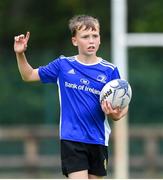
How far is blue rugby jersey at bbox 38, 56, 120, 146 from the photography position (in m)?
6.87

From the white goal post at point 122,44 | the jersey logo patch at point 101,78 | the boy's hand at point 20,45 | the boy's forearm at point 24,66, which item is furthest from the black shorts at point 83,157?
the white goal post at point 122,44

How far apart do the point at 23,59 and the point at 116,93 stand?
2.24 feet

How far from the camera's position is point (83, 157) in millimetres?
6871

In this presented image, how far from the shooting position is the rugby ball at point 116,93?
6809 mm

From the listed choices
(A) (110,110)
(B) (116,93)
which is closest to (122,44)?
(B) (116,93)

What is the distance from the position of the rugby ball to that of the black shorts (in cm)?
32

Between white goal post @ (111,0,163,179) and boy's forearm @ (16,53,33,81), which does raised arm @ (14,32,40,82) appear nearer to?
boy's forearm @ (16,53,33,81)

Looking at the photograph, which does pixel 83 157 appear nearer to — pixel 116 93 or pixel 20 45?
pixel 116 93

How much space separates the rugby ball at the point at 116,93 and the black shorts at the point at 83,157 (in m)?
0.32

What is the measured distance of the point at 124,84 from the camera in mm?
6949

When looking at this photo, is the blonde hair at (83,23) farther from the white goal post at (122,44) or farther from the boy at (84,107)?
the white goal post at (122,44)

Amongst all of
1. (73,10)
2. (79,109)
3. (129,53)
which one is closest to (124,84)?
(79,109)

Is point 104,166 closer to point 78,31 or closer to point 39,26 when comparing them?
point 78,31

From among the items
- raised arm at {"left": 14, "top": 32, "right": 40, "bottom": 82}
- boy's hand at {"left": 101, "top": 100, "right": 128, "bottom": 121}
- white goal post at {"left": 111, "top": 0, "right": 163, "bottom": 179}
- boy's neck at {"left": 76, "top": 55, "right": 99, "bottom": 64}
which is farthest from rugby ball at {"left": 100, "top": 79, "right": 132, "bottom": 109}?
white goal post at {"left": 111, "top": 0, "right": 163, "bottom": 179}
